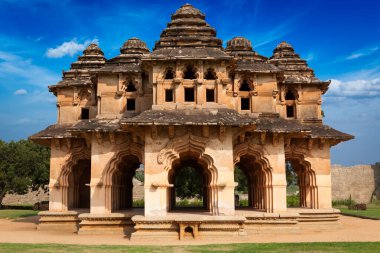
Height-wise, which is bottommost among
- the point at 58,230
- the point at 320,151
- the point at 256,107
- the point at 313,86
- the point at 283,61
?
the point at 58,230

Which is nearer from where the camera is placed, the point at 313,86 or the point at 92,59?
the point at 313,86

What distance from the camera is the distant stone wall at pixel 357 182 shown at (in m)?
42.8

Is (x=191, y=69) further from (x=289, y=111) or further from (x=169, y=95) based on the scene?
(x=289, y=111)

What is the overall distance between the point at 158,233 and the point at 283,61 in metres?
13.1

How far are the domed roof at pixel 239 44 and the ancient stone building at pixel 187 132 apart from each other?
0.08m

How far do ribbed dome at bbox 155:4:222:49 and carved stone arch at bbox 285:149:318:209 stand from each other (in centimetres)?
677

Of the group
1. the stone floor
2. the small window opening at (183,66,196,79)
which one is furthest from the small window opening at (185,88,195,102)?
the stone floor

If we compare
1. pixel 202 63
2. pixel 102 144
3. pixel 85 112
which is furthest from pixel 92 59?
pixel 202 63

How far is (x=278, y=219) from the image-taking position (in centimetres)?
1862

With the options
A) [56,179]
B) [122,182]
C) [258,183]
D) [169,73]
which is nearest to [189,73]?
[169,73]

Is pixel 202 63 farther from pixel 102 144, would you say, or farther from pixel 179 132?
pixel 102 144

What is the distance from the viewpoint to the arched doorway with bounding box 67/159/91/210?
22.9 metres

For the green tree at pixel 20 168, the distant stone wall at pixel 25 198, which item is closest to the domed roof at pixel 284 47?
the green tree at pixel 20 168

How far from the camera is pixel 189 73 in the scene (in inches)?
736
